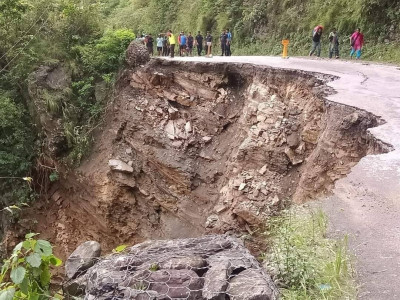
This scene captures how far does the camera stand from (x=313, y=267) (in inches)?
138

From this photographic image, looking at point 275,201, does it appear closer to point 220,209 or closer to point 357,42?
point 220,209

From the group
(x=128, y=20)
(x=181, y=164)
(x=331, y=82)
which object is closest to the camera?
(x=331, y=82)

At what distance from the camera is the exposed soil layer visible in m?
9.52

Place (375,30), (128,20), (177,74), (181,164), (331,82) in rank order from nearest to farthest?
(331,82), (181,164), (177,74), (375,30), (128,20)

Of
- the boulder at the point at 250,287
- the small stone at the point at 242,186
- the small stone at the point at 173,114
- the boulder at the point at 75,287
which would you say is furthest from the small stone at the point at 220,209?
the boulder at the point at 250,287

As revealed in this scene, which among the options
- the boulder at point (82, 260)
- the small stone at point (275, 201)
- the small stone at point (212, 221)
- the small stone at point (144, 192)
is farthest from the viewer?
the small stone at point (144, 192)

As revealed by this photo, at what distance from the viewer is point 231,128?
1178cm

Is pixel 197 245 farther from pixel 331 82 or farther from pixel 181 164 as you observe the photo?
pixel 181 164

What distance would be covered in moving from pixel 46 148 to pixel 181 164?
4.49 meters

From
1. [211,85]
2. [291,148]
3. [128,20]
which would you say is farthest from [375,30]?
[128,20]

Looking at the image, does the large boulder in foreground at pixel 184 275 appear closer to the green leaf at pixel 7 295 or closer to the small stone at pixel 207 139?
the green leaf at pixel 7 295

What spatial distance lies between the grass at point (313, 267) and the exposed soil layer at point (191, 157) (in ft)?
A: 14.1

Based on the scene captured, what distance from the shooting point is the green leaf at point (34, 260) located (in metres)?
3.26

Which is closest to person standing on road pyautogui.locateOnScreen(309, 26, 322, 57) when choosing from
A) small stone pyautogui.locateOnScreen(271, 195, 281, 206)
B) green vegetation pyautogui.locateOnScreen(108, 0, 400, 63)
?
green vegetation pyautogui.locateOnScreen(108, 0, 400, 63)
